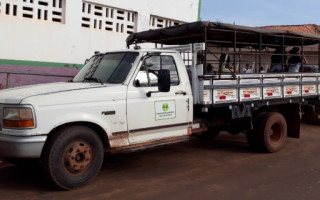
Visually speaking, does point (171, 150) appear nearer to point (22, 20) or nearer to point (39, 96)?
point (39, 96)

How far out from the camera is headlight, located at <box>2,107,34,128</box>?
4316 millimetres

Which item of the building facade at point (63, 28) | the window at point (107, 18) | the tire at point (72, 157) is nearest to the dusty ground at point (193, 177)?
the tire at point (72, 157)

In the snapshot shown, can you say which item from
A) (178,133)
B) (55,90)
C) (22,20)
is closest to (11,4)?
(22,20)

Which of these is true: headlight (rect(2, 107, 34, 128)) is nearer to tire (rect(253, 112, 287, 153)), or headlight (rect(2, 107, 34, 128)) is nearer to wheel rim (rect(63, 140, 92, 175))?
wheel rim (rect(63, 140, 92, 175))

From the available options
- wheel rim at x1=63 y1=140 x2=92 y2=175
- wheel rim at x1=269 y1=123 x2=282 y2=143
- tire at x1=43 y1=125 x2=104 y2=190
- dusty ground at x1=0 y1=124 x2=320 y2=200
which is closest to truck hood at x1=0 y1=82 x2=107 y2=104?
tire at x1=43 y1=125 x2=104 y2=190

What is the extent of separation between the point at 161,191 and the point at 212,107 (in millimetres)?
2070

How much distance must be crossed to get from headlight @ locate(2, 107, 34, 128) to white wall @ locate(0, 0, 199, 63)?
5.04 metres

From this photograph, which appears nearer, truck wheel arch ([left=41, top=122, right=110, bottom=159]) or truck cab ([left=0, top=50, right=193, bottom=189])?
truck cab ([left=0, top=50, right=193, bottom=189])

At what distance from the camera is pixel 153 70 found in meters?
5.60

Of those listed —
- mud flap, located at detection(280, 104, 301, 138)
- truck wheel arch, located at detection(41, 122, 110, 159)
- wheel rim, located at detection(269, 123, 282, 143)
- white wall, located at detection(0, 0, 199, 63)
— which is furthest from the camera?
white wall, located at detection(0, 0, 199, 63)

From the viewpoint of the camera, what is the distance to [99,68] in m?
5.74

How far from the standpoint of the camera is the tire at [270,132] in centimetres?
704

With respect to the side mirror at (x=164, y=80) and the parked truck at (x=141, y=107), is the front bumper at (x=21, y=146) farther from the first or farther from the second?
the side mirror at (x=164, y=80)

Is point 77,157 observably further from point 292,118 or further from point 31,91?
point 292,118
